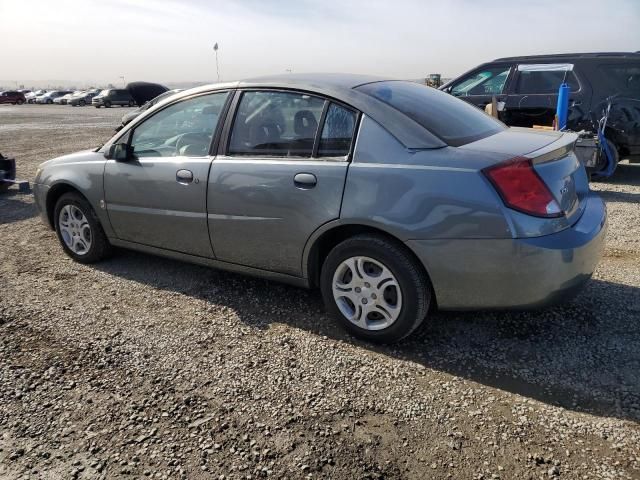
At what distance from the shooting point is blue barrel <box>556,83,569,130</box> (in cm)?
694

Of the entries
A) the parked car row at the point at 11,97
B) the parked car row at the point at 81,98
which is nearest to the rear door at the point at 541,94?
the parked car row at the point at 81,98

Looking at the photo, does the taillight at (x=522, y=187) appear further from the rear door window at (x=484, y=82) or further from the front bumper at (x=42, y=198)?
the rear door window at (x=484, y=82)

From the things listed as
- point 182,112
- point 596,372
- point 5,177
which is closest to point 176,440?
point 596,372

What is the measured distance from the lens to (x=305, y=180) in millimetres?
3062

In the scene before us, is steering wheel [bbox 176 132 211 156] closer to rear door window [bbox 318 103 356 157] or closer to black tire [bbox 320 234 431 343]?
rear door window [bbox 318 103 356 157]

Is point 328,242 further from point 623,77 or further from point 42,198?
point 623,77

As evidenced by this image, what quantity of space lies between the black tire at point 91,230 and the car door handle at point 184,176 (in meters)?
1.19

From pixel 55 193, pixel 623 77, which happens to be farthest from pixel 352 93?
pixel 623 77

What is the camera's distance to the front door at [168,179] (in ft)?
11.8

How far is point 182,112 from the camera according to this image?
385 centimetres

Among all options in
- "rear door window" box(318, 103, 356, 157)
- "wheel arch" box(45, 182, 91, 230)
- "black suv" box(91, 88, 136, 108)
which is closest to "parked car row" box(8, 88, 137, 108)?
"black suv" box(91, 88, 136, 108)

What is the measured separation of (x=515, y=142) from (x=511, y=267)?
87cm

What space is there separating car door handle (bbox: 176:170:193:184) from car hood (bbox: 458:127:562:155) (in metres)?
1.91

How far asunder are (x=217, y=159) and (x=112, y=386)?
1628 millimetres
